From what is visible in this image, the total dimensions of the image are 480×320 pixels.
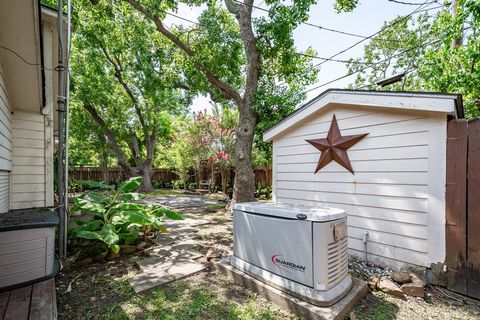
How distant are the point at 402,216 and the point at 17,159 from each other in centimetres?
629

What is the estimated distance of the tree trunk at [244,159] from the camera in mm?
7215

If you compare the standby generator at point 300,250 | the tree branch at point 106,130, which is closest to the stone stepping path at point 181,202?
the tree branch at point 106,130

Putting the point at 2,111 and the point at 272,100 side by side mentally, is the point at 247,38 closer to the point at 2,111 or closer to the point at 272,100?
the point at 272,100

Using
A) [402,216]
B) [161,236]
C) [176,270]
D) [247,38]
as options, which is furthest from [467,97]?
[161,236]

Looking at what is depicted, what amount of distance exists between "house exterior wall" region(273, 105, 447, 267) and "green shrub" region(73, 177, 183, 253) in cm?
286

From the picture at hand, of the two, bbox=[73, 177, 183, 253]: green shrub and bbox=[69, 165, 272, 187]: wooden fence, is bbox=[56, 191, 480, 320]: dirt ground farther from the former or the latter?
bbox=[69, 165, 272, 187]: wooden fence

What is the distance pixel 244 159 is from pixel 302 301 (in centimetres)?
513

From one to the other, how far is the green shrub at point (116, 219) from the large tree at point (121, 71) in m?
5.83

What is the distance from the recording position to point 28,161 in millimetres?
4152

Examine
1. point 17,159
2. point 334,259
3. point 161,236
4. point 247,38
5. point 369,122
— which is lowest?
point 161,236

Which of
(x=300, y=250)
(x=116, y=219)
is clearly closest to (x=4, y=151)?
(x=116, y=219)

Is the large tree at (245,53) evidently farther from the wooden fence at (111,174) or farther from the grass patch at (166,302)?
the wooden fence at (111,174)

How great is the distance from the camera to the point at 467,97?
5.23 m

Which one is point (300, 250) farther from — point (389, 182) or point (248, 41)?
point (248, 41)
